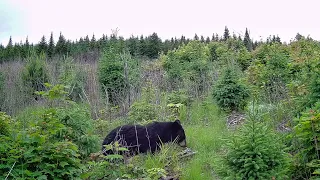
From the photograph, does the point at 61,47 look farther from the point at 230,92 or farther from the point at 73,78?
the point at 230,92

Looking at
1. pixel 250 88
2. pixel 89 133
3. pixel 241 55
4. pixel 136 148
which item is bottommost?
pixel 136 148

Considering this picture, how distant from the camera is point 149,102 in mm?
10836

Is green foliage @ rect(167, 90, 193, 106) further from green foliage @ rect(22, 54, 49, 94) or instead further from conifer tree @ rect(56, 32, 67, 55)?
conifer tree @ rect(56, 32, 67, 55)

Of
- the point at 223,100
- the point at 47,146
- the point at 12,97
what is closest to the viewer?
the point at 47,146

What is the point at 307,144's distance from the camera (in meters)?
4.54

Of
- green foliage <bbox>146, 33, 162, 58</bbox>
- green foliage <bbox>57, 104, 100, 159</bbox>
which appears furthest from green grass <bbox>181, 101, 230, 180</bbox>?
green foliage <bbox>146, 33, 162, 58</bbox>

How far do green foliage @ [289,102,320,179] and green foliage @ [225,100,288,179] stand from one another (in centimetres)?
38

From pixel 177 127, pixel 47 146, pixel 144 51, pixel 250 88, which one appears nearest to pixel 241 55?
pixel 250 88

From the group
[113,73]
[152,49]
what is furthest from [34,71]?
[152,49]

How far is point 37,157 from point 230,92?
709 cm

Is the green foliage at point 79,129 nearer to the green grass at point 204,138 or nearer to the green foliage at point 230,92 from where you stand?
the green grass at point 204,138

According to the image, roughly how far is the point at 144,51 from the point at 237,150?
1169 inches

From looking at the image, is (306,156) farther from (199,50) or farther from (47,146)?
(199,50)

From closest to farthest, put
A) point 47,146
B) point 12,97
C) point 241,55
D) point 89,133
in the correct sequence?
point 47,146
point 89,133
point 12,97
point 241,55
